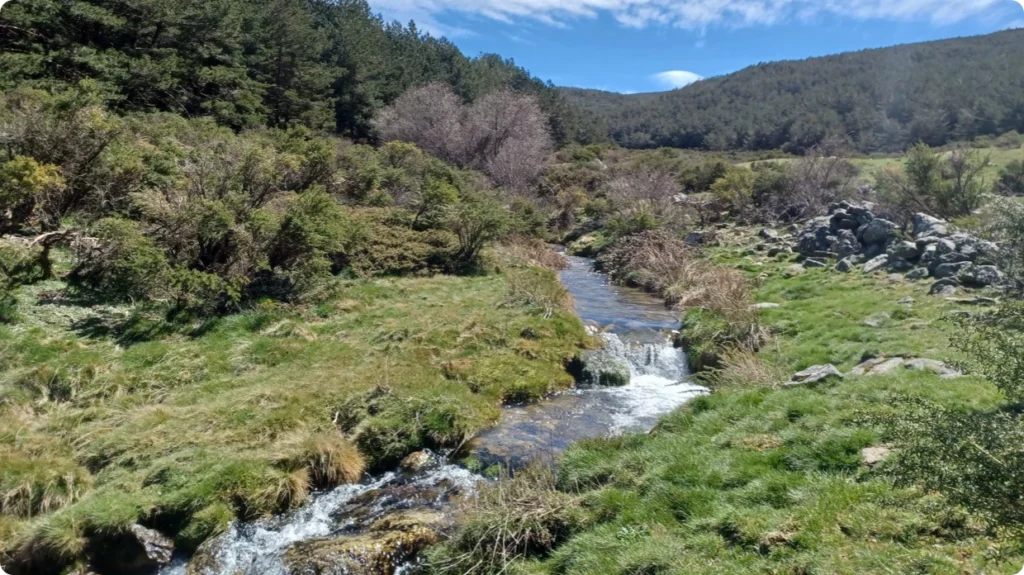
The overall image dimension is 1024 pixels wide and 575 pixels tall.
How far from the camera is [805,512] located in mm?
5625

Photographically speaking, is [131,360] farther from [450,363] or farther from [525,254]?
[525,254]

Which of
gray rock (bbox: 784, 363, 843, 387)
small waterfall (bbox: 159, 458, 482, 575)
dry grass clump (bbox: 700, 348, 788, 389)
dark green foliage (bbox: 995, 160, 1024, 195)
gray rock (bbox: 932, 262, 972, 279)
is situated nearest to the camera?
small waterfall (bbox: 159, 458, 482, 575)

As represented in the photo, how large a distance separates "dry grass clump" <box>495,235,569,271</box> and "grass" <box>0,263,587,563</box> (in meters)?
8.08

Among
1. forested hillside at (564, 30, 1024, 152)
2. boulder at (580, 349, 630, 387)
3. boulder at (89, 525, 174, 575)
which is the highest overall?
forested hillside at (564, 30, 1024, 152)

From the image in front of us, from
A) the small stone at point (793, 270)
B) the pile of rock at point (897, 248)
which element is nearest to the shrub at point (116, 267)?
the pile of rock at point (897, 248)

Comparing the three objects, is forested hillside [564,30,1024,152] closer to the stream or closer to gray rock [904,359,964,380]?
the stream

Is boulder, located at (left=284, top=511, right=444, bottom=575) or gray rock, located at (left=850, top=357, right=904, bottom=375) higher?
gray rock, located at (left=850, top=357, right=904, bottom=375)

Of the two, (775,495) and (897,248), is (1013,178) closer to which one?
(897,248)

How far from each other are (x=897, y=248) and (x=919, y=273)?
1917mm

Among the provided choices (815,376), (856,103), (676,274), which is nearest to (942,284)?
(815,376)

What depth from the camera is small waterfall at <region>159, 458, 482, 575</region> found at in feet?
22.3

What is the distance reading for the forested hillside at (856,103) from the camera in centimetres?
6438

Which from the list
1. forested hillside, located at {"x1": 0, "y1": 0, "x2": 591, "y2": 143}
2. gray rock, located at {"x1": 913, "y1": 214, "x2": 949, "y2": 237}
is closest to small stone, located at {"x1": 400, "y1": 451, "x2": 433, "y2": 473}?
gray rock, located at {"x1": 913, "y1": 214, "x2": 949, "y2": 237}

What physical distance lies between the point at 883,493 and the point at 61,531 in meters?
8.80
